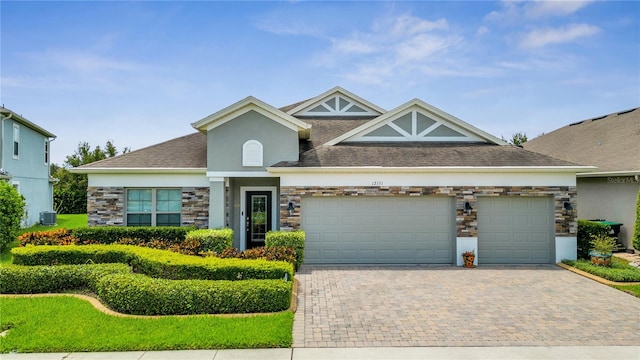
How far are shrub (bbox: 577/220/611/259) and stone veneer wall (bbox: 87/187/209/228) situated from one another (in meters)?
12.8

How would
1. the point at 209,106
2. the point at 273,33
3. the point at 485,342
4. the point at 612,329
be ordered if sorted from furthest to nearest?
the point at 209,106, the point at 273,33, the point at 612,329, the point at 485,342

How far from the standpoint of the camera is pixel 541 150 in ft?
71.6

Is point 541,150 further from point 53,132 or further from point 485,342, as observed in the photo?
point 53,132

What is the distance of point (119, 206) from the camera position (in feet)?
44.5

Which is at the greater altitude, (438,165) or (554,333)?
(438,165)

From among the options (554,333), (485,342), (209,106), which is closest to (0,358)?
A: (485,342)

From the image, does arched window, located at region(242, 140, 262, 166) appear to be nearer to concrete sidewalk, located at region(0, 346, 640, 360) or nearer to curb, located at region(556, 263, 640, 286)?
concrete sidewalk, located at region(0, 346, 640, 360)

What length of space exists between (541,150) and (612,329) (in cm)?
1726

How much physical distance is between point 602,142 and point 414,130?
10279 millimetres

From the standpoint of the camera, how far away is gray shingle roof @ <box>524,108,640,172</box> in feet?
49.7

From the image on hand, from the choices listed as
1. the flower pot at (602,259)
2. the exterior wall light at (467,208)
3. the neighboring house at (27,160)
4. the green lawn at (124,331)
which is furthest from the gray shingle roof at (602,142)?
the neighboring house at (27,160)

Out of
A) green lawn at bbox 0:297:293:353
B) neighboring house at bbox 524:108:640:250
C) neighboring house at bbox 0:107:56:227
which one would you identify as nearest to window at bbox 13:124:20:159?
neighboring house at bbox 0:107:56:227

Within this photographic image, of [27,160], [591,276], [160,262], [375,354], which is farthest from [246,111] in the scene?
[27,160]

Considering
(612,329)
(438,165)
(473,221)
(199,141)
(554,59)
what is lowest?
(612,329)
